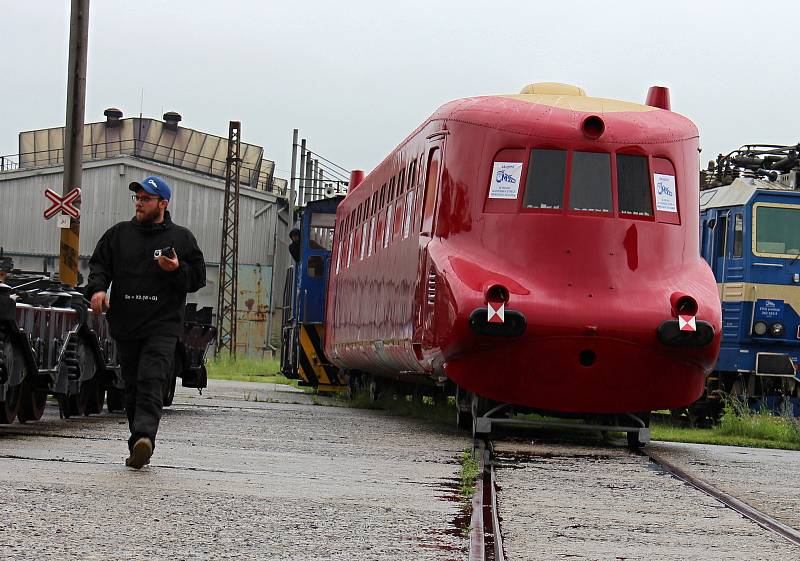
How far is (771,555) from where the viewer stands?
288 inches

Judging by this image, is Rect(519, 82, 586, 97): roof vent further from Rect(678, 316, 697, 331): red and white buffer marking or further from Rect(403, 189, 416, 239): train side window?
Rect(678, 316, 697, 331): red and white buffer marking

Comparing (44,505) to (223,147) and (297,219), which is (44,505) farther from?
(223,147)

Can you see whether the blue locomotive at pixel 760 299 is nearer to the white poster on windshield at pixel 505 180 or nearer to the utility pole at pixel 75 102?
the white poster on windshield at pixel 505 180

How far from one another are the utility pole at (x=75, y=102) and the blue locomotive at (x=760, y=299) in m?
9.11

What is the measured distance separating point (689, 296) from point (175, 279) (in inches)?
203

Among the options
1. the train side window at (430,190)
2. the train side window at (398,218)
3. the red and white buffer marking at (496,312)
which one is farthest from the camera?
the train side window at (398,218)

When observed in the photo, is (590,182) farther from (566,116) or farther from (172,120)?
(172,120)

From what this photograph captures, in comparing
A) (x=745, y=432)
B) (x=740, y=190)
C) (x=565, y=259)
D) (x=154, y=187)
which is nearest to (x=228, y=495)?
(x=154, y=187)

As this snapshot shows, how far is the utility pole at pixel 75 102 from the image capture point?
23016 mm

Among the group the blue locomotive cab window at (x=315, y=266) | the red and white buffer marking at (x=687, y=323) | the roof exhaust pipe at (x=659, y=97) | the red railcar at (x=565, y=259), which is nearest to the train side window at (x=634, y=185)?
the red railcar at (x=565, y=259)

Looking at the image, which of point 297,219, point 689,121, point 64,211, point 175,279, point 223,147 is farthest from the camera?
point 223,147

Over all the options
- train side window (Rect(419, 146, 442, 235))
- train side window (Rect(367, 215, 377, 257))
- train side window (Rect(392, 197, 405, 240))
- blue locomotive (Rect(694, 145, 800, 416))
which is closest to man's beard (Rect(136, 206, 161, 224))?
train side window (Rect(419, 146, 442, 235))

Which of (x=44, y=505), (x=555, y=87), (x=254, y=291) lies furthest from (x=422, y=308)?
(x=254, y=291)

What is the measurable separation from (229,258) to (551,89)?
44.8 metres
